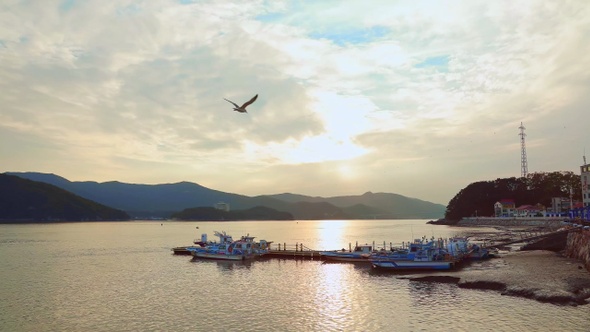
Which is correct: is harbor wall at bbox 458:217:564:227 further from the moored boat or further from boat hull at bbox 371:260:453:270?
boat hull at bbox 371:260:453:270

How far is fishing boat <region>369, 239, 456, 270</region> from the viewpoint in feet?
169

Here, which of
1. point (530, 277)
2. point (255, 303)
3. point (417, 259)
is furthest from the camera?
point (417, 259)

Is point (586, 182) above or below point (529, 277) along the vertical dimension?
above

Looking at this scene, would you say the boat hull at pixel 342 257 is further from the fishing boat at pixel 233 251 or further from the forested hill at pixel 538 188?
the forested hill at pixel 538 188

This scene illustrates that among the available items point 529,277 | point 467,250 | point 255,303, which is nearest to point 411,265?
point 467,250

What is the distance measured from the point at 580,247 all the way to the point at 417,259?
19360 mm

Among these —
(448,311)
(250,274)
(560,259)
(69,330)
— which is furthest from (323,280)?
(560,259)

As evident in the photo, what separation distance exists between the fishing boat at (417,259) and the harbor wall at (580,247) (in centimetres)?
1386

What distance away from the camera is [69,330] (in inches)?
1099

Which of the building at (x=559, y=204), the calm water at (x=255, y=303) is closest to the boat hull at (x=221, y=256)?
the calm water at (x=255, y=303)

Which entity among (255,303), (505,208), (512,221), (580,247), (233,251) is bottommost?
(255,303)

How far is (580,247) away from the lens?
50812mm

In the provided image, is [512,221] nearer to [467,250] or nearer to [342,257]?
[467,250]

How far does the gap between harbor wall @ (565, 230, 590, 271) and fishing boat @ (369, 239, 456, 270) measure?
13862mm
